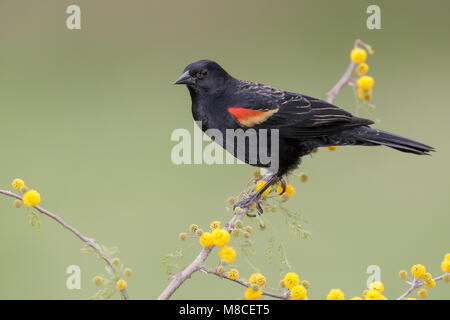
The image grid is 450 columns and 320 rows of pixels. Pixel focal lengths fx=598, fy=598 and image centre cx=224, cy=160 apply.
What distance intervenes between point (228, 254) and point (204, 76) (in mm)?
1044

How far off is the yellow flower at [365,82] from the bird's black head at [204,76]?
0.57 m

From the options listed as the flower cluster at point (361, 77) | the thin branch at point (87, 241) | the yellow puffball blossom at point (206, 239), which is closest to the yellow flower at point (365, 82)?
the flower cluster at point (361, 77)

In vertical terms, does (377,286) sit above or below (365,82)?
below

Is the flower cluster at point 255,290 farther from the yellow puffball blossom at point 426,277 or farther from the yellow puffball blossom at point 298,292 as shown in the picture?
the yellow puffball blossom at point 426,277

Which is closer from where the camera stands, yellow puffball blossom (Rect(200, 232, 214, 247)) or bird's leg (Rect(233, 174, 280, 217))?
yellow puffball blossom (Rect(200, 232, 214, 247))

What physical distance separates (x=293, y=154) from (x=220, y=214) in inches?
70.7

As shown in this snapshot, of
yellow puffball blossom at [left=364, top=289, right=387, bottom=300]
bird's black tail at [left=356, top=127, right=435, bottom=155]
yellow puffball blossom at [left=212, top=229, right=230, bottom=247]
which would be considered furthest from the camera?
bird's black tail at [left=356, top=127, right=435, bottom=155]

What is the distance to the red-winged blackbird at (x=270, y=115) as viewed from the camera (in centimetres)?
209

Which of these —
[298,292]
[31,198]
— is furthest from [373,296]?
[31,198]

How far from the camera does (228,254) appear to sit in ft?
4.02

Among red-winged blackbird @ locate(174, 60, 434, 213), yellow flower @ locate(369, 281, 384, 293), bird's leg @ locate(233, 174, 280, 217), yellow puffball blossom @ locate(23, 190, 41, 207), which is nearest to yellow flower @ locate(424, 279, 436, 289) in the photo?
yellow flower @ locate(369, 281, 384, 293)

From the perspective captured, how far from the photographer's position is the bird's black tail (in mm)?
2036

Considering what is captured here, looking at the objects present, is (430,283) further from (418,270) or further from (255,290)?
(255,290)

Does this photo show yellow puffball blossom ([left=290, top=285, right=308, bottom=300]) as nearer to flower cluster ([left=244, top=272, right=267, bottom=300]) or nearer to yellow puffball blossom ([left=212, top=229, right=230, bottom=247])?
flower cluster ([left=244, top=272, right=267, bottom=300])
